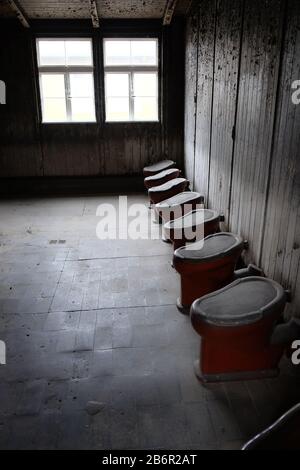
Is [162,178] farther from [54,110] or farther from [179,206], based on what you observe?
[54,110]

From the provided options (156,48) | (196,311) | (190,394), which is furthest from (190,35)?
(190,394)

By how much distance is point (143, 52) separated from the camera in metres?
7.61

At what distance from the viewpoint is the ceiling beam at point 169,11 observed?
6.45 m

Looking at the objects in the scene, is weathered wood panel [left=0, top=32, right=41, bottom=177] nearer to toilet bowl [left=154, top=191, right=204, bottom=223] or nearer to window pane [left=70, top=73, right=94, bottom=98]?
window pane [left=70, top=73, right=94, bottom=98]

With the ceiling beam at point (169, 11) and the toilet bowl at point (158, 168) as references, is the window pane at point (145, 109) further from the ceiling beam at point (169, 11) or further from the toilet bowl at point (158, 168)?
the ceiling beam at point (169, 11)

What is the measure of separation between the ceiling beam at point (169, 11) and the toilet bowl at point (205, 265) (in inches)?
189

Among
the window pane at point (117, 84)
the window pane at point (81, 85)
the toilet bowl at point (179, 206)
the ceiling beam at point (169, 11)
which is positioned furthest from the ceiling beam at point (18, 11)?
the toilet bowl at point (179, 206)

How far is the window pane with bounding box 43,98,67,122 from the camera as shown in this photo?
777 cm

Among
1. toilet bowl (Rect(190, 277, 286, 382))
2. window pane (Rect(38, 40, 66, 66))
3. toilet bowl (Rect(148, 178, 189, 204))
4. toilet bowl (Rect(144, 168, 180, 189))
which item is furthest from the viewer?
window pane (Rect(38, 40, 66, 66))

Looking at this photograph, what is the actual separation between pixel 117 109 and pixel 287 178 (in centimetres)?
576

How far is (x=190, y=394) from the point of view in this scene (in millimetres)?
2604

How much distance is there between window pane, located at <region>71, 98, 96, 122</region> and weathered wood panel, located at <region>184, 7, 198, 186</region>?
1958 mm

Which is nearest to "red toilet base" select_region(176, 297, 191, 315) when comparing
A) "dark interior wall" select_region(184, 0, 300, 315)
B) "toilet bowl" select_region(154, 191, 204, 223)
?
"dark interior wall" select_region(184, 0, 300, 315)

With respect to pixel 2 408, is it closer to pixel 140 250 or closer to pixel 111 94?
pixel 140 250
